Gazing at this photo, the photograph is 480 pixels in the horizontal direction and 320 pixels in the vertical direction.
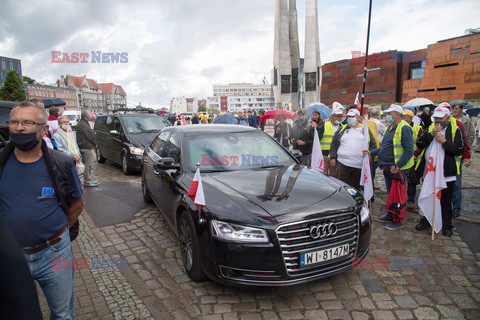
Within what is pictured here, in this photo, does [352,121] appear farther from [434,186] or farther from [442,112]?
[434,186]

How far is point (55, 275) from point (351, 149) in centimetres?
471

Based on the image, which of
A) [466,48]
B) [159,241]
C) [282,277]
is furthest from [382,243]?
[466,48]

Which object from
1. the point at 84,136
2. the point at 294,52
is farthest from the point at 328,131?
the point at 294,52

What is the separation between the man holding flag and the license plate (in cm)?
229

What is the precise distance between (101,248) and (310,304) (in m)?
2.95

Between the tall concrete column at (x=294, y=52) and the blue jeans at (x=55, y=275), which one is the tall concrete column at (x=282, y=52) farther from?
the blue jeans at (x=55, y=275)

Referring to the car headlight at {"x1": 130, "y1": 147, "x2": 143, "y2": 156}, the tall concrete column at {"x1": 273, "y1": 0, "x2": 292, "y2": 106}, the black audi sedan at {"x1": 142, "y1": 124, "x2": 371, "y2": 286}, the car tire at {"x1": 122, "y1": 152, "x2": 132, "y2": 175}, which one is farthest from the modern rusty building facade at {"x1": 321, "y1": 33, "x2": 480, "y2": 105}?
the black audi sedan at {"x1": 142, "y1": 124, "x2": 371, "y2": 286}

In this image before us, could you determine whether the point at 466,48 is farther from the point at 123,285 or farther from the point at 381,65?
the point at 123,285

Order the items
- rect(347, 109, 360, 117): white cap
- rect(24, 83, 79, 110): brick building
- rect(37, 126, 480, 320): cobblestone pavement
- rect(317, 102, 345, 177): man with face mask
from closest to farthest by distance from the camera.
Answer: rect(37, 126, 480, 320): cobblestone pavement < rect(347, 109, 360, 117): white cap < rect(317, 102, 345, 177): man with face mask < rect(24, 83, 79, 110): brick building

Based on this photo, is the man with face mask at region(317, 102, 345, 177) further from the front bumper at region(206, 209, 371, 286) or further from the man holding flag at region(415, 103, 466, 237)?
the front bumper at region(206, 209, 371, 286)

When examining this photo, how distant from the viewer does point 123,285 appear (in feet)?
11.0

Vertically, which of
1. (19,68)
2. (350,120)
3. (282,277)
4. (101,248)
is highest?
(19,68)

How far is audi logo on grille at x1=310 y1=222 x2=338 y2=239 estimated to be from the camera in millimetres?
2806

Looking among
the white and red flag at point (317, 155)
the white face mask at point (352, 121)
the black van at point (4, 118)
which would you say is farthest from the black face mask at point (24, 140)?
the white and red flag at point (317, 155)
